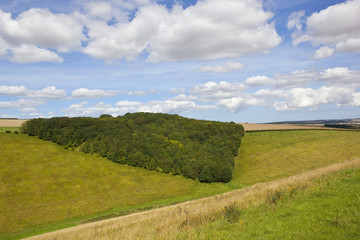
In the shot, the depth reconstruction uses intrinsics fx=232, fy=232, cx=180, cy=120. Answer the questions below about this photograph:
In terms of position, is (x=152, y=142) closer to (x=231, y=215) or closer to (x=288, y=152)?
(x=288, y=152)

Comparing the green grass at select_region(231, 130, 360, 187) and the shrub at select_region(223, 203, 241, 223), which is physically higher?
the shrub at select_region(223, 203, 241, 223)

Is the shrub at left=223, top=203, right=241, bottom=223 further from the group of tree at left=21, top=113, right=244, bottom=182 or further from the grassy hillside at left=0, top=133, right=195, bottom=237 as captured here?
the group of tree at left=21, top=113, right=244, bottom=182

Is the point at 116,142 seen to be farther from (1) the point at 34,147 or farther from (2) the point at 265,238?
(2) the point at 265,238

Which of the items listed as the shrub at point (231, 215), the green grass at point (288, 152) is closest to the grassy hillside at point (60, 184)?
the green grass at point (288, 152)

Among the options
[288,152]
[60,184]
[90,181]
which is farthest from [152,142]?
[288,152]

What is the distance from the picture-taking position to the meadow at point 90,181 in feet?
115

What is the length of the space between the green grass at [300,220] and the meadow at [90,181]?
28195mm

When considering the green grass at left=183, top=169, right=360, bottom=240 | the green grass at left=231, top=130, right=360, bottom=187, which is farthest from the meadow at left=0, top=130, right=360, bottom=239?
the green grass at left=183, top=169, right=360, bottom=240

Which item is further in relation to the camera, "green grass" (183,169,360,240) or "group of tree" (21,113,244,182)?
"group of tree" (21,113,244,182)

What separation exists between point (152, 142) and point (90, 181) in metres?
19.6

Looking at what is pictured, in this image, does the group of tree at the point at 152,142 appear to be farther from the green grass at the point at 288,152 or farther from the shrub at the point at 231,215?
the shrub at the point at 231,215

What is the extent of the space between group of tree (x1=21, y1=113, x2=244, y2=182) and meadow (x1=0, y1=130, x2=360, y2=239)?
2.34 meters

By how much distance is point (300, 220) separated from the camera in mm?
9281

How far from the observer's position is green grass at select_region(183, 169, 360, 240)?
26.7ft
